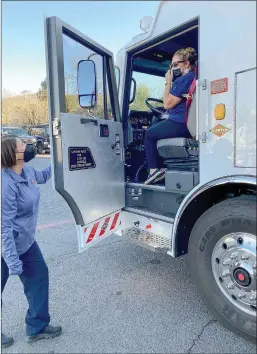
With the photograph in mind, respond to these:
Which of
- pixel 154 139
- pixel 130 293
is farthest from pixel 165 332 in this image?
pixel 154 139

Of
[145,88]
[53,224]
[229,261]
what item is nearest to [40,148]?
[53,224]

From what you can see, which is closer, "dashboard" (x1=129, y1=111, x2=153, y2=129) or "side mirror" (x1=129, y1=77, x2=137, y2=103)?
"side mirror" (x1=129, y1=77, x2=137, y2=103)

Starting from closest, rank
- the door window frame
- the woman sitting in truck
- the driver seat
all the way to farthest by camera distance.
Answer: the door window frame
the driver seat
the woman sitting in truck

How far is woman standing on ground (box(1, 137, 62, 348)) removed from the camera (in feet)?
7.40

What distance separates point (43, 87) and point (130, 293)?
2093 mm

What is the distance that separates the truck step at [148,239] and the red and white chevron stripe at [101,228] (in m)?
0.16

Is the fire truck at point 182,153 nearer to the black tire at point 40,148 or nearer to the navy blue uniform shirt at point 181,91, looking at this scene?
the navy blue uniform shirt at point 181,91

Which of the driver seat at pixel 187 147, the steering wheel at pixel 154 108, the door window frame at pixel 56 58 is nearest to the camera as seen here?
the door window frame at pixel 56 58

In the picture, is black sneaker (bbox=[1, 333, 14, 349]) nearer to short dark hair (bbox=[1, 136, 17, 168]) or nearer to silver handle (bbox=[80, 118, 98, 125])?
short dark hair (bbox=[1, 136, 17, 168])

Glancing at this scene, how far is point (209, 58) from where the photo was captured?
2420 mm

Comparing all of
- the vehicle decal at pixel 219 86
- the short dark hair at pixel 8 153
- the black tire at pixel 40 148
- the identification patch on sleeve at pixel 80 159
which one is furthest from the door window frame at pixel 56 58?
the black tire at pixel 40 148

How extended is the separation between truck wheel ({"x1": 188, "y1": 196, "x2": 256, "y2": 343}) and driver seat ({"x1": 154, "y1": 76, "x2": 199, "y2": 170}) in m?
0.69

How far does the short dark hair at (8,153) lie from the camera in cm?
236

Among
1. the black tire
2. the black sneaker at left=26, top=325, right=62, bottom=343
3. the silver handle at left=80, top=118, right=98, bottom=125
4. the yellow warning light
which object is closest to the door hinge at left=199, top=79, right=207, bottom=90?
the yellow warning light
